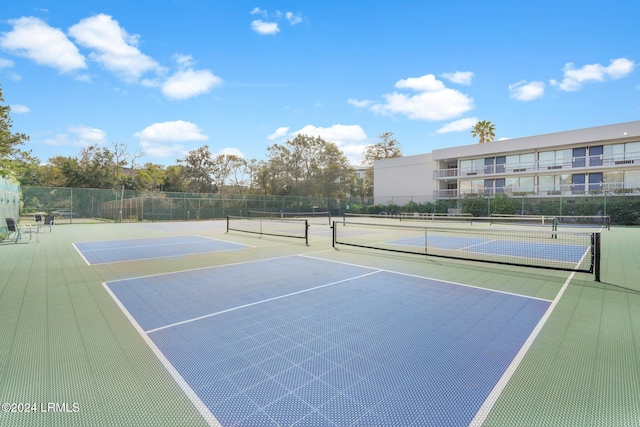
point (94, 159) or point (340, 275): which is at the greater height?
point (94, 159)

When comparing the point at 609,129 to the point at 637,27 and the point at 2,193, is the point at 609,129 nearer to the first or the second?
the point at 637,27

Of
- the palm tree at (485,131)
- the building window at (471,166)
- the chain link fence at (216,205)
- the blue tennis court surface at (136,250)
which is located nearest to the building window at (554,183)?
the chain link fence at (216,205)

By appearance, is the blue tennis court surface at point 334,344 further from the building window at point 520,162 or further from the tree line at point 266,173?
the tree line at point 266,173

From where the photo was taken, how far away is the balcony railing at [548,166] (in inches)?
1178

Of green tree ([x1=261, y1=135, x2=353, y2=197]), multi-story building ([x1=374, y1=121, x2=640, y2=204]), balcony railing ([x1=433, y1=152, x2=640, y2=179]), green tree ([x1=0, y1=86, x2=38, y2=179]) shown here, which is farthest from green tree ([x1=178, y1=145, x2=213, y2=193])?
balcony railing ([x1=433, y1=152, x2=640, y2=179])

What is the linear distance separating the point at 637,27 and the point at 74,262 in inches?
1027

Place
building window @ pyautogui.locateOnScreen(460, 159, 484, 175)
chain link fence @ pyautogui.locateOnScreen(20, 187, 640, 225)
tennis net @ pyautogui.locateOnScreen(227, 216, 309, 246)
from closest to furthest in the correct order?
tennis net @ pyautogui.locateOnScreen(227, 216, 309, 246), chain link fence @ pyautogui.locateOnScreen(20, 187, 640, 225), building window @ pyautogui.locateOnScreen(460, 159, 484, 175)

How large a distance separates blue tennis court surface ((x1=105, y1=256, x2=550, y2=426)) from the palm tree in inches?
1882

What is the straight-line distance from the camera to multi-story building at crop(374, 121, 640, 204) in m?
29.9

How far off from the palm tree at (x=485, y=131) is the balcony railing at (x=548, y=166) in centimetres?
1052

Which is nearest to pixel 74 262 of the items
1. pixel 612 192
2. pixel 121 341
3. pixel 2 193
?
pixel 121 341

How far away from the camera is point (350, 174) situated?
52.8 m

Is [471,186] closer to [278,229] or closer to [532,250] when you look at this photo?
[278,229]

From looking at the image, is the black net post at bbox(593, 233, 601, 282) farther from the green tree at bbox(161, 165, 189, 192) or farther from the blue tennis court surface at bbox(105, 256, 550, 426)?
the green tree at bbox(161, 165, 189, 192)
